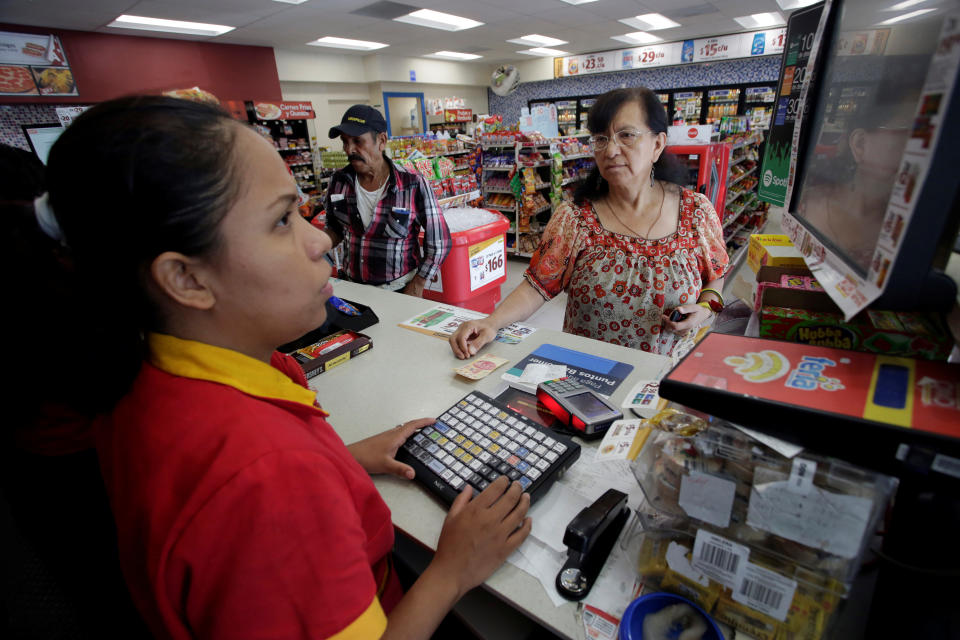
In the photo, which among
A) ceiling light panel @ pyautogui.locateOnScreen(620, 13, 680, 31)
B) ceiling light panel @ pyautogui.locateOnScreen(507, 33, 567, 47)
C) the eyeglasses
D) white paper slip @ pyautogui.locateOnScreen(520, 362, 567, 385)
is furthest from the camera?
ceiling light panel @ pyautogui.locateOnScreen(507, 33, 567, 47)

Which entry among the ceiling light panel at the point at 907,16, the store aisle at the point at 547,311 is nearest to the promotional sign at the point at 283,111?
the store aisle at the point at 547,311

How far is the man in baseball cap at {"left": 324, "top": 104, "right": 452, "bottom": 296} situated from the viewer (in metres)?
2.70

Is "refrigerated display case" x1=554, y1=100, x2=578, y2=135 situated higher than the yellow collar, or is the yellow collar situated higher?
"refrigerated display case" x1=554, y1=100, x2=578, y2=135

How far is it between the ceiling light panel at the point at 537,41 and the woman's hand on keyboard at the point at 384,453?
10.7m

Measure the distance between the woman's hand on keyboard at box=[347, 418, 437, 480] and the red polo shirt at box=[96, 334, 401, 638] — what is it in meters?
0.29

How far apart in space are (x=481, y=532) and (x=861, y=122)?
0.80 metres

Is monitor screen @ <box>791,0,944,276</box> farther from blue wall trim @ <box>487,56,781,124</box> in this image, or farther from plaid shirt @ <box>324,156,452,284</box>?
blue wall trim @ <box>487,56,781,124</box>

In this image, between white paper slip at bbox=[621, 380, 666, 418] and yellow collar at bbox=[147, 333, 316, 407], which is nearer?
yellow collar at bbox=[147, 333, 316, 407]

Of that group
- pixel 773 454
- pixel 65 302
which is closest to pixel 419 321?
pixel 65 302

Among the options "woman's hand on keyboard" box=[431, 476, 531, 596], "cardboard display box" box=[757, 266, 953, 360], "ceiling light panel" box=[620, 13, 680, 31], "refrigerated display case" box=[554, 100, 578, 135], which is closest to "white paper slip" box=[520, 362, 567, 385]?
"woman's hand on keyboard" box=[431, 476, 531, 596]

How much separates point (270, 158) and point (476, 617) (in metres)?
0.87

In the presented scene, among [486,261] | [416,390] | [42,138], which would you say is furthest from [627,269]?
[42,138]

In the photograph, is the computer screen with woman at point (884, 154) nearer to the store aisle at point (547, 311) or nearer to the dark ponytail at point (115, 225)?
the dark ponytail at point (115, 225)

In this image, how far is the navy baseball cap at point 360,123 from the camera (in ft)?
8.54
